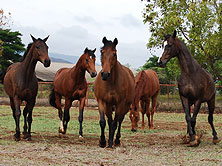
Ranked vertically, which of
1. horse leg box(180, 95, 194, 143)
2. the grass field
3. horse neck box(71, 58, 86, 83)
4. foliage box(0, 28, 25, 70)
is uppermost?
foliage box(0, 28, 25, 70)

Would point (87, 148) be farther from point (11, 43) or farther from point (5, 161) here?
point (11, 43)

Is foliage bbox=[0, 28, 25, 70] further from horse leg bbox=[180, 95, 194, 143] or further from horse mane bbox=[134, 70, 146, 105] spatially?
horse leg bbox=[180, 95, 194, 143]

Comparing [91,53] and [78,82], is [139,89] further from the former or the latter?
[91,53]

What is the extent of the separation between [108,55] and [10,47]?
26765 millimetres

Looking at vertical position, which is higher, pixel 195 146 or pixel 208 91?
pixel 208 91

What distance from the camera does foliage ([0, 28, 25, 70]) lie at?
31.2 m

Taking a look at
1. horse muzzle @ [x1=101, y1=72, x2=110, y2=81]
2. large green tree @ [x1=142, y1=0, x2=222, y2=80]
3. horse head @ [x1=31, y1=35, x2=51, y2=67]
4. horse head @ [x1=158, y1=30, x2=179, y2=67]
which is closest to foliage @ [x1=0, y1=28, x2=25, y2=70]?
large green tree @ [x1=142, y1=0, x2=222, y2=80]

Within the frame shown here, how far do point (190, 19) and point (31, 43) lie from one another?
435 inches

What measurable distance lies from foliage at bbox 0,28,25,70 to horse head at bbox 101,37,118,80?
25.1m

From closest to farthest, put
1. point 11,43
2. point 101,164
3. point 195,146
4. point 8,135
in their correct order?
point 101,164
point 195,146
point 8,135
point 11,43

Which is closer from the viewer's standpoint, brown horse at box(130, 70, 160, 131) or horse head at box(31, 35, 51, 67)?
horse head at box(31, 35, 51, 67)

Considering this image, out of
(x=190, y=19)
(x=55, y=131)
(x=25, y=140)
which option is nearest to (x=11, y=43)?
(x=190, y=19)

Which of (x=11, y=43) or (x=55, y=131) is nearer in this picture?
(x=55, y=131)

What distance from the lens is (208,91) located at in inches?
337
